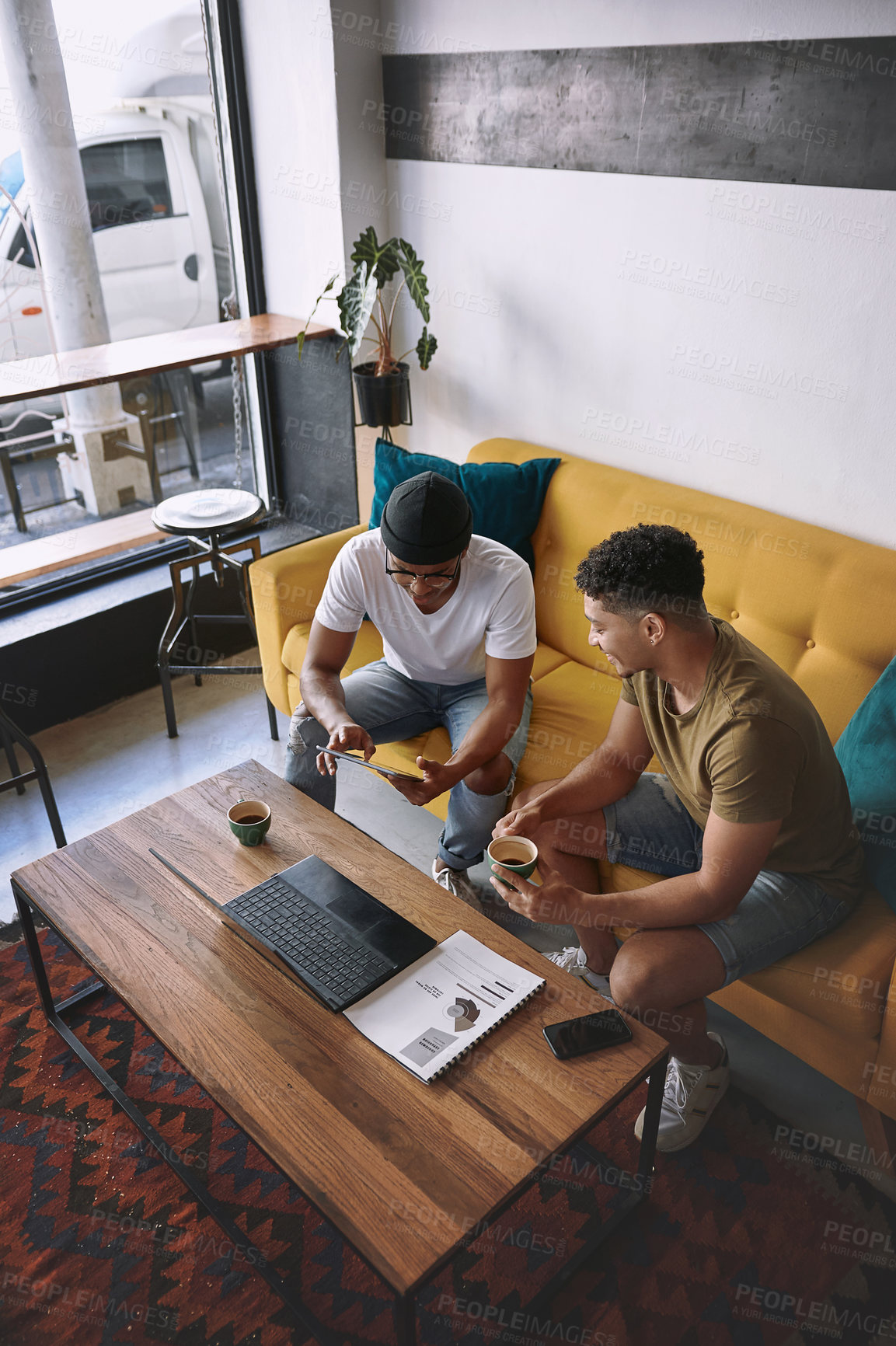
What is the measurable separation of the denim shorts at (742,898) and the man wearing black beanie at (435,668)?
0.34 meters

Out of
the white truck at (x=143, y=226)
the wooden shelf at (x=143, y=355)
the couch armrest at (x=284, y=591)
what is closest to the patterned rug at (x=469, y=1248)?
the couch armrest at (x=284, y=591)

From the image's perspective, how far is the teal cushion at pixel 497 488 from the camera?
2688 mm

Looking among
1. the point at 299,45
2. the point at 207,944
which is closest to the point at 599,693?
the point at 207,944

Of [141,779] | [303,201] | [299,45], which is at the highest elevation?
[299,45]

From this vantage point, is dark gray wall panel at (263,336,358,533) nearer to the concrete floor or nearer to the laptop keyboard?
the concrete floor

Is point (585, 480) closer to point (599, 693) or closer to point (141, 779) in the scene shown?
point (599, 693)

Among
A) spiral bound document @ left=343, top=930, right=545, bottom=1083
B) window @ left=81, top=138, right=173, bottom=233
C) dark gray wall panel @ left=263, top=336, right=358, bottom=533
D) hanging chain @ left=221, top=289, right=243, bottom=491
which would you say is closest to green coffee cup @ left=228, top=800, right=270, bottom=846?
spiral bound document @ left=343, top=930, right=545, bottom=1083

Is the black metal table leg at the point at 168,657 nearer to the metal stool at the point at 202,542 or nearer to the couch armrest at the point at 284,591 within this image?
the metal stool at the point at 202,542

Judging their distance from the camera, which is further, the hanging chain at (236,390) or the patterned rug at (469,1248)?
the hanging chain at (236,390)

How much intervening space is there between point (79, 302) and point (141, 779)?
5.11 feet

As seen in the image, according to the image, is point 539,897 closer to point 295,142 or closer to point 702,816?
point 702,816

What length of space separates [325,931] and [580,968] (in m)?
0.66

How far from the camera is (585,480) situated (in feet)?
8.82

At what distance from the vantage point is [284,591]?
2.70 meters
